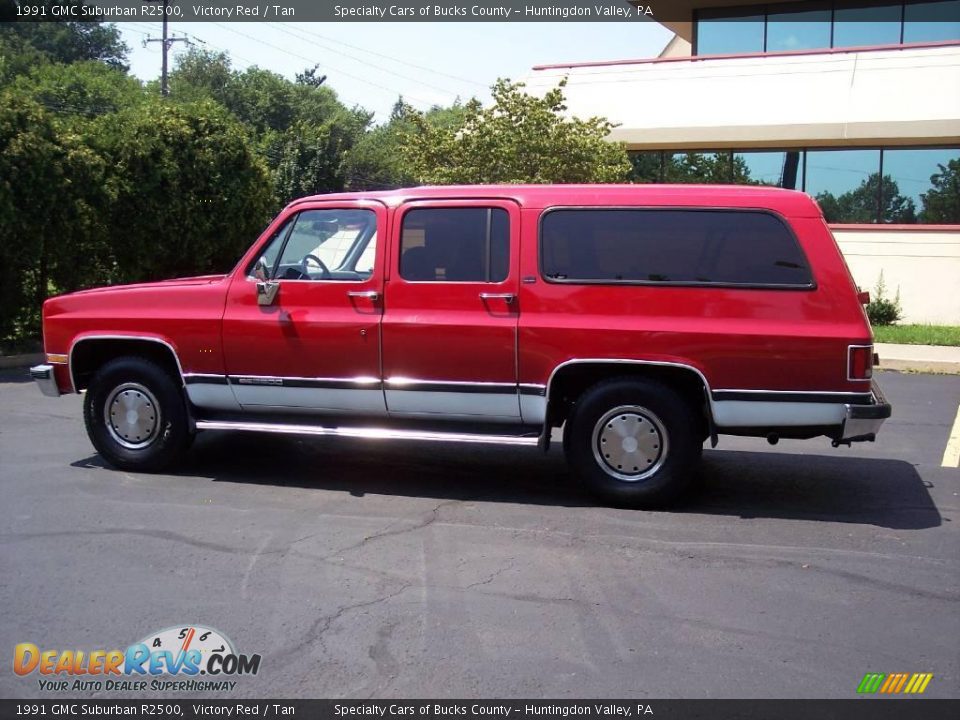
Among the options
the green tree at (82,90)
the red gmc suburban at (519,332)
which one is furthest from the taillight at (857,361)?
the green tree at (82,90)

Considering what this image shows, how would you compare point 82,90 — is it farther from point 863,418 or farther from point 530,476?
point 863,418

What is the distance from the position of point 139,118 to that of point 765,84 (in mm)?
12527

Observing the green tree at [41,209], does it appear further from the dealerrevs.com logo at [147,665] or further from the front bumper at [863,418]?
the front bumper at [863,418]

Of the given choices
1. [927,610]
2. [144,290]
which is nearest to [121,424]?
[144,290]

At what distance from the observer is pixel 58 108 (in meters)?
46.0

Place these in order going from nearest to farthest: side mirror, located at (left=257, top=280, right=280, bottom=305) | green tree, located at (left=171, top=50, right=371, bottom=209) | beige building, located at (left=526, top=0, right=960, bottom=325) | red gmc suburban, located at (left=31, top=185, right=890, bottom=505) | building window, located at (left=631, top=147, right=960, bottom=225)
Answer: red gmc suburban, located at (left=31, top=185, right=890, bottom=505), side mirror, located at (left=257, top=280, right=280, bottom=305), beige building, located at (left=526, top=0, right=960, bottom=325), building window, located at (left=631, top=147, right=960, bottom=225), green tree, located at (left=171, top=50, right=371, bottom=209)

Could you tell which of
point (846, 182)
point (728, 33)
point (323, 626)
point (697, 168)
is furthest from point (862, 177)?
point (323, 626)

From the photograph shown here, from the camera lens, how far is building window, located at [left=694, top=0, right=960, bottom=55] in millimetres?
21219

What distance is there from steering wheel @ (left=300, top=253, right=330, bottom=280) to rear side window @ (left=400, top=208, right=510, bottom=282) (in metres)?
0.60

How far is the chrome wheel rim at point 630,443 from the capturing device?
6.37 metres

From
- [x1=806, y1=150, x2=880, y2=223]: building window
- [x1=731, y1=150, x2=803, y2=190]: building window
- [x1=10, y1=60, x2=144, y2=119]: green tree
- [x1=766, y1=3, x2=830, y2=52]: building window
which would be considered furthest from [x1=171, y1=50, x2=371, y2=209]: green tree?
[x1=806, y1=150, x2=880, y2=223]: building window

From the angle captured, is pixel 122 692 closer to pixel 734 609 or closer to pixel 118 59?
pixel 734 609

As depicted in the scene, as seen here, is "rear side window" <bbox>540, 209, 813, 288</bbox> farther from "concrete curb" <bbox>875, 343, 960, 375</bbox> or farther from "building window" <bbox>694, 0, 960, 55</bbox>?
"building window" <bbox>694, 0, 960, 55</bbox>
